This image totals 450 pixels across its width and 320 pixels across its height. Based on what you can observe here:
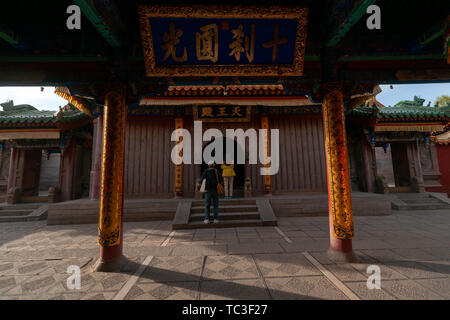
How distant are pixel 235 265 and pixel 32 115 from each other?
11.8 metres

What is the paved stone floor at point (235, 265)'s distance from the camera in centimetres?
215

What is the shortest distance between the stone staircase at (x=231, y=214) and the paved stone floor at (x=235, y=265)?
0.35 metres

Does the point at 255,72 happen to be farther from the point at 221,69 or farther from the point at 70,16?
the point at 70,16

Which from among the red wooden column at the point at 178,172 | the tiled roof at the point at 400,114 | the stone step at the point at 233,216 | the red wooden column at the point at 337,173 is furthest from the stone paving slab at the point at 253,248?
the tiled roof at the point at 400,114

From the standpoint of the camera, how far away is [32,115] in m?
9.18

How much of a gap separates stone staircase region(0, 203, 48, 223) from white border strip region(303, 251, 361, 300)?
358 inches

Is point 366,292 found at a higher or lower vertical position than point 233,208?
lower

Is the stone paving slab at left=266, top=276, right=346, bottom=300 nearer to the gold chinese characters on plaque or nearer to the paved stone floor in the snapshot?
the paved stone floor

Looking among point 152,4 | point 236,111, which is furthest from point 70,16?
point 236,111

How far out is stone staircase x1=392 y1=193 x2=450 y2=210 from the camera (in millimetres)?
7438

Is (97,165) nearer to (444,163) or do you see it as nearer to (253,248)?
(253,248)

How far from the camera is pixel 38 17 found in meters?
2.90

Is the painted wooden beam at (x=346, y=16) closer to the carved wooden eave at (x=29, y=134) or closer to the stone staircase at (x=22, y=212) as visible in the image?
the stone staircase at (x=22, y=212)

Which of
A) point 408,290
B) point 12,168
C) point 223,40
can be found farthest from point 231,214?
point 12,168
